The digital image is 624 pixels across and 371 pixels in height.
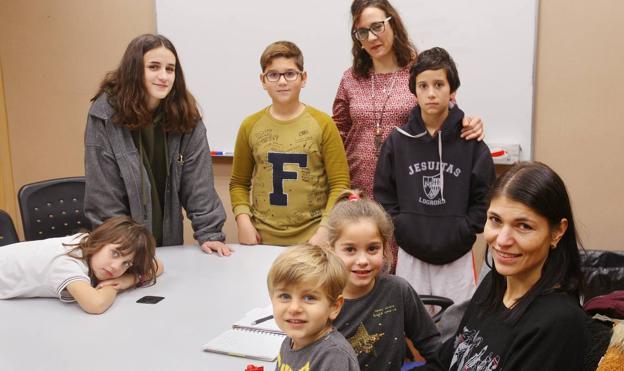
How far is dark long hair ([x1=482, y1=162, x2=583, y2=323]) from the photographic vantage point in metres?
1.20

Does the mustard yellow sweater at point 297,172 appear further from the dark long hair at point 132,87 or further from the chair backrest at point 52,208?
the chair backrest at point 52,208

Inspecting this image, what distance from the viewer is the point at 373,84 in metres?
A: 2.60

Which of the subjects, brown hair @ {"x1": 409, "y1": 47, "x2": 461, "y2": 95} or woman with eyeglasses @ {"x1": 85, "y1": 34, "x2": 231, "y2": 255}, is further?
woman with eyeglasses @ {"x1": 85, "y1": 34, "x2": 231, "y2": 255}

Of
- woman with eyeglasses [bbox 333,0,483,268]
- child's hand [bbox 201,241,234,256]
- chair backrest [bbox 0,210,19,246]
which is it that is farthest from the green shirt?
woman with eyeglasses [bbox 333,0,483,268]

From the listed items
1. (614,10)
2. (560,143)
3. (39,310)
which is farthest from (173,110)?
(614,10)

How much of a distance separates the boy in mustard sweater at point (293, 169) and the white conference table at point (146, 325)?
0.33m

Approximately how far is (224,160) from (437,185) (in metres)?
2.00

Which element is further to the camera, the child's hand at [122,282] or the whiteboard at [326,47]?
Answer: the whiteboard at [326,47]

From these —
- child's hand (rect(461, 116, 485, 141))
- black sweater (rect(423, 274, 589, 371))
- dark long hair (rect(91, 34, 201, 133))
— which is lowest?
black sweater (rect(423, 274, 589, 371))

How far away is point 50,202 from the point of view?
2.72 meters

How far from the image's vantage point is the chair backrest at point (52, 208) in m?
2.65

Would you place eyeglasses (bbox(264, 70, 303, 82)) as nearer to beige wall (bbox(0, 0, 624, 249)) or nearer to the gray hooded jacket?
the gray hooded jacket

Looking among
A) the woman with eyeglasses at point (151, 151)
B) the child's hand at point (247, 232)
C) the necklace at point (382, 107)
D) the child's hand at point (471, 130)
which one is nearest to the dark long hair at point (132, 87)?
the woman with eyeglasses at point (151, 151)

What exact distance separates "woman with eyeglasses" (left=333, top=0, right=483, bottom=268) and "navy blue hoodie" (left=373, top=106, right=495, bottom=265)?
0.22 metres
